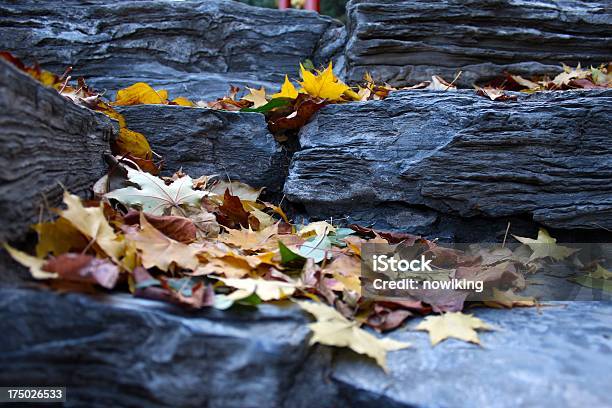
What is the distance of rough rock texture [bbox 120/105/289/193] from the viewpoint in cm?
164

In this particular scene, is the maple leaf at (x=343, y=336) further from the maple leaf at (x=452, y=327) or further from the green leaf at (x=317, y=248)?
the green leaf at (x=317, y=248)

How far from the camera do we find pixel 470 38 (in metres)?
2.09

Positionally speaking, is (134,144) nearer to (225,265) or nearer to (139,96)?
(139,96)

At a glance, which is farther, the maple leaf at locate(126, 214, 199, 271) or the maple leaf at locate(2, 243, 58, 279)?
the maple leaf at locate(126, 214, 199, 271)

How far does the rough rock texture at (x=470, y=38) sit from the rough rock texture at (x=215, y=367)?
1.54 m

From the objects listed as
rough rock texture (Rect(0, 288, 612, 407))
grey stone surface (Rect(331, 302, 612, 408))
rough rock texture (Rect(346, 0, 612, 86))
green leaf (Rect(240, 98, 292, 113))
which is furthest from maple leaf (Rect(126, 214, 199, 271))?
rough rock texture (Rect(346, 0, 612, 86))

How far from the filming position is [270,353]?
0.75m

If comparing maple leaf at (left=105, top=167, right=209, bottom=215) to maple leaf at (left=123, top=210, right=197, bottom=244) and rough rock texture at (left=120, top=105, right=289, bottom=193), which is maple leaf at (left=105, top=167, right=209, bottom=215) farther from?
rough rock texture at (left=120, top=105, right=289, bottom=193)

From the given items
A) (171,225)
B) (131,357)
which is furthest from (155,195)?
(131,357)

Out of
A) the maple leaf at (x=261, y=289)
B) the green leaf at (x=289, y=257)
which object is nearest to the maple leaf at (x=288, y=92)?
the green leaf at (x=289, y=257)

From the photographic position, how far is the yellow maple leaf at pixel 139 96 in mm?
1691

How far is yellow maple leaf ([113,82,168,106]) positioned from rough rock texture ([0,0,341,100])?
18.6 inches

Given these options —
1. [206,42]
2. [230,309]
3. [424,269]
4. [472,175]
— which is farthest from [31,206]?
[206,42]

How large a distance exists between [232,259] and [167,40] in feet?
5.64
